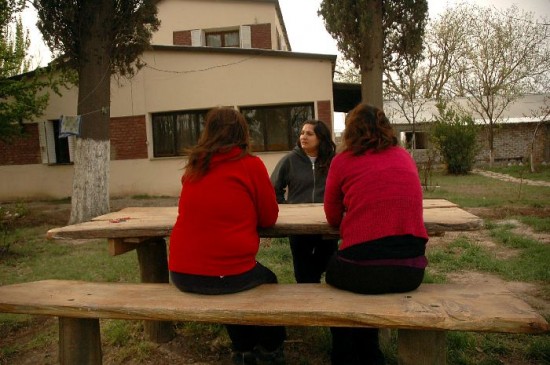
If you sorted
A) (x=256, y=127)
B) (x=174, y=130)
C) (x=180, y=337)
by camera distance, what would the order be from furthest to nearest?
(x=174, y=130)
(x=256, y=127)
(x=180, y=337)

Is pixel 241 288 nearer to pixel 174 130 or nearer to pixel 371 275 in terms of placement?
pixel 371 275

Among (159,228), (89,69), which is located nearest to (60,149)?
(89,69)

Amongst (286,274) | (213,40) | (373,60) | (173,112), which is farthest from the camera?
(213,40)

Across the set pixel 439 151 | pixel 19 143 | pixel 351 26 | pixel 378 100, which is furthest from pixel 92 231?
pixel 439 151

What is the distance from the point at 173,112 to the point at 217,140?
12.0 meters

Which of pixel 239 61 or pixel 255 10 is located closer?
pixel 239 61

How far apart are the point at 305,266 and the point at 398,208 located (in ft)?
5.22

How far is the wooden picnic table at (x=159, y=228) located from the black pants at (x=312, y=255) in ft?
0.98

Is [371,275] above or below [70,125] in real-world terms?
below

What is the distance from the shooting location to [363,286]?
2.35m

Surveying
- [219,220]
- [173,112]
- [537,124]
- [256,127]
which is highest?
[173,112]

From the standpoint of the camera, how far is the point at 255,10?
17375mm

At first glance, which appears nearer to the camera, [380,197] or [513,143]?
[380,197]

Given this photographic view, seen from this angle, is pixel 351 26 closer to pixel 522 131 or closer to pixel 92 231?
pixel 92 231
